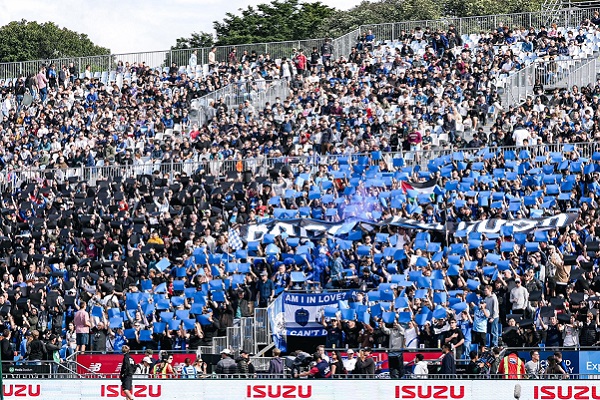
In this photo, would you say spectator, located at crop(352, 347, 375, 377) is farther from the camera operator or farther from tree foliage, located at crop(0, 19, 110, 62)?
tree foliage, located at crop(0, 19, 110, 62)

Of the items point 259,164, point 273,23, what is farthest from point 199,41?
point 259,164

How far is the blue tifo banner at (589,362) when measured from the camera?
2816cm

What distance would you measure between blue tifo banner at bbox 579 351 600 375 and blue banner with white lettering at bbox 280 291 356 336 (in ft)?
21.8

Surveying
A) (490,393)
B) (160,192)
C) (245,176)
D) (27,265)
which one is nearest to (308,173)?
(245,176)

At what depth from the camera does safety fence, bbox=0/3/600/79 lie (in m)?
49.0

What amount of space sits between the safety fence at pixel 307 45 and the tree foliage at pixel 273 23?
2814cm

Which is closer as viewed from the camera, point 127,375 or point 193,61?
point 127,375

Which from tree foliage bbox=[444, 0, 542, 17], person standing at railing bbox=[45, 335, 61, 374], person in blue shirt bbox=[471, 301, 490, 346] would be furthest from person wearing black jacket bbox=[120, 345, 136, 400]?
tree foliage bbox=[444, 0, 542, 17]

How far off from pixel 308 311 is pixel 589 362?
779cm

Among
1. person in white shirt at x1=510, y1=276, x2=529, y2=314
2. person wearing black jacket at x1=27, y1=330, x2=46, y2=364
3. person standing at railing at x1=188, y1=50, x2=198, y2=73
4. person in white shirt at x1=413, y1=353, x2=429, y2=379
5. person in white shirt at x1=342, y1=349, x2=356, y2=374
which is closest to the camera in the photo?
person in white shirt at x1=413, y1=353, x2=429, y2=379

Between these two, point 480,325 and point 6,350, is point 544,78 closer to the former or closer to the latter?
point 480,325

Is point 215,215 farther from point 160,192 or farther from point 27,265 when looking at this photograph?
point 27,265

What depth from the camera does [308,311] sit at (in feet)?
108

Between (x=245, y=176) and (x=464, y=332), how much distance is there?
1175cm
